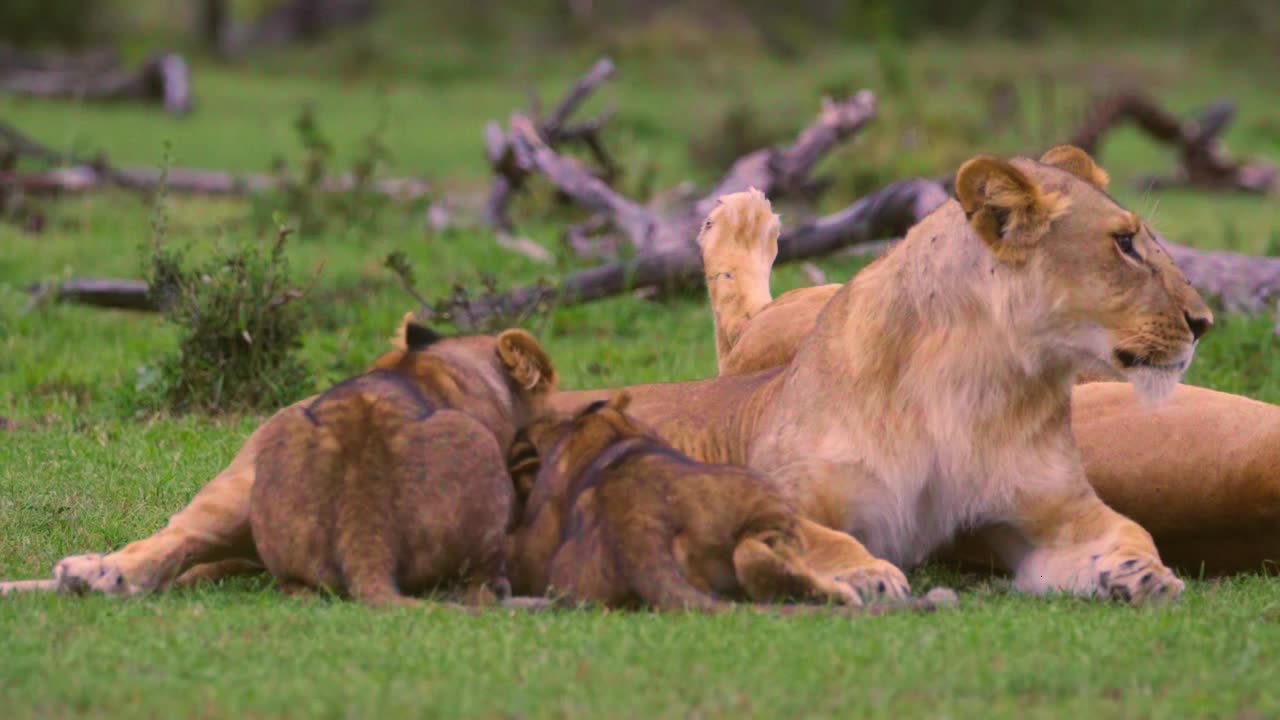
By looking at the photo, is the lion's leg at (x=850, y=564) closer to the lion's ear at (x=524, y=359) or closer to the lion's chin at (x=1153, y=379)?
the lion's chin at (x=1153, y=379)

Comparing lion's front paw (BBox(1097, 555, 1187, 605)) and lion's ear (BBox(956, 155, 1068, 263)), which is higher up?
lion's ear (BBox(956, 155, 1068, 263))

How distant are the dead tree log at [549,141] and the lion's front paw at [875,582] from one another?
5988 millimetres

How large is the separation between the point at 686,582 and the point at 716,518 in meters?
0.16

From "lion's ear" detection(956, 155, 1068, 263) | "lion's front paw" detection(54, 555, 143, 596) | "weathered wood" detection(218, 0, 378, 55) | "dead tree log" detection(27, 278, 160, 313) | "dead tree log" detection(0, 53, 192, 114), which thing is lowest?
"lion's front paw" detection(54, 555, 143, 596)

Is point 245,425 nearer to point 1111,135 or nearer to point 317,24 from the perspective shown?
point 1111,135

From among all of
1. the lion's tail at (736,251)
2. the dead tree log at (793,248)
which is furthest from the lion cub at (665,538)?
the dead tree log at (793,248)

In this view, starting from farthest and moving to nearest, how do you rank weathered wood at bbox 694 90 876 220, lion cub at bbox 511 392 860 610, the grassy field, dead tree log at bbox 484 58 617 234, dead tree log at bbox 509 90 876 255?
dead tree log at bbox 484 58 617 234 < weathered wood at bbox 694 90 876 220 < dead tree log at bbox 509 90 876 255 < lion cub at bbox 511 392 860 610 < the grassy field

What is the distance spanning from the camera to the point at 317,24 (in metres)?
30.0

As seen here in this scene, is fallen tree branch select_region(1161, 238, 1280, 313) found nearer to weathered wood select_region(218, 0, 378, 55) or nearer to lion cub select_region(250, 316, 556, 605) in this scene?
lion cub select_region(250, 316, 556, 605)

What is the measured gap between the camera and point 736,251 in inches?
270

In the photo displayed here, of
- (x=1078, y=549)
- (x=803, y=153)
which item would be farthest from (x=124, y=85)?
(x=1078, y=549)

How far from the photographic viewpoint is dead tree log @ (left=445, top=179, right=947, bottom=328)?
8.40 meters

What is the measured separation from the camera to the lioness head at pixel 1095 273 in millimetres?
4504

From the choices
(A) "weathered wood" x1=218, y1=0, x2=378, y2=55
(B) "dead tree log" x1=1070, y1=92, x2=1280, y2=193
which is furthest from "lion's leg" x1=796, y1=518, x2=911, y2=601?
(A) "weathered wood" x1=218, y1=0, x2=378, y2=55
